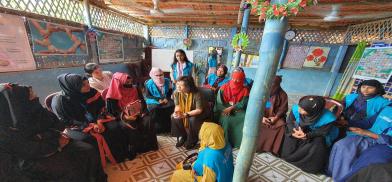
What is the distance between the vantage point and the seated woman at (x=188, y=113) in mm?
2140

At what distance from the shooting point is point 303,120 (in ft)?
6.39

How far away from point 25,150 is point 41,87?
5.54 ft

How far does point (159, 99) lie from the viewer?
258 centimetres

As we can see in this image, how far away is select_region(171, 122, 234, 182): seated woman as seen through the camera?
1.21m

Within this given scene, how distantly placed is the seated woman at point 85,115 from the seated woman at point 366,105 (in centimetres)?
274

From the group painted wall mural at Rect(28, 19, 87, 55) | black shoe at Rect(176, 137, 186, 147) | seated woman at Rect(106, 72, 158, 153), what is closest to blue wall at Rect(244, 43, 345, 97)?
black shoe at Rect(176, 137, 186, 147)

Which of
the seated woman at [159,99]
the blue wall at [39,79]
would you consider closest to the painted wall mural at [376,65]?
the seated woman at [159,99]

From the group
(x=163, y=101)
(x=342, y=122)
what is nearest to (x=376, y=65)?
(x=342, y=122)

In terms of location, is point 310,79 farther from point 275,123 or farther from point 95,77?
point 95,77

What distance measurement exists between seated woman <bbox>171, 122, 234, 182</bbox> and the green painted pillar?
0.15 metres

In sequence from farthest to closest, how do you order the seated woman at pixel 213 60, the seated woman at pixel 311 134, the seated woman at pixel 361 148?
the seated woman at pixel 213 60 < the seated woman at pixel 311 134 < the seated woman at pixel 361 148

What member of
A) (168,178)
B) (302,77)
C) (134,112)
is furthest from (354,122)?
(302,77)

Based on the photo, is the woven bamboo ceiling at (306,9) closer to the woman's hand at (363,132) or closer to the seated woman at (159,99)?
the seated woman at (159,99)

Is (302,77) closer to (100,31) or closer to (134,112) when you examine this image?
(134,112)
